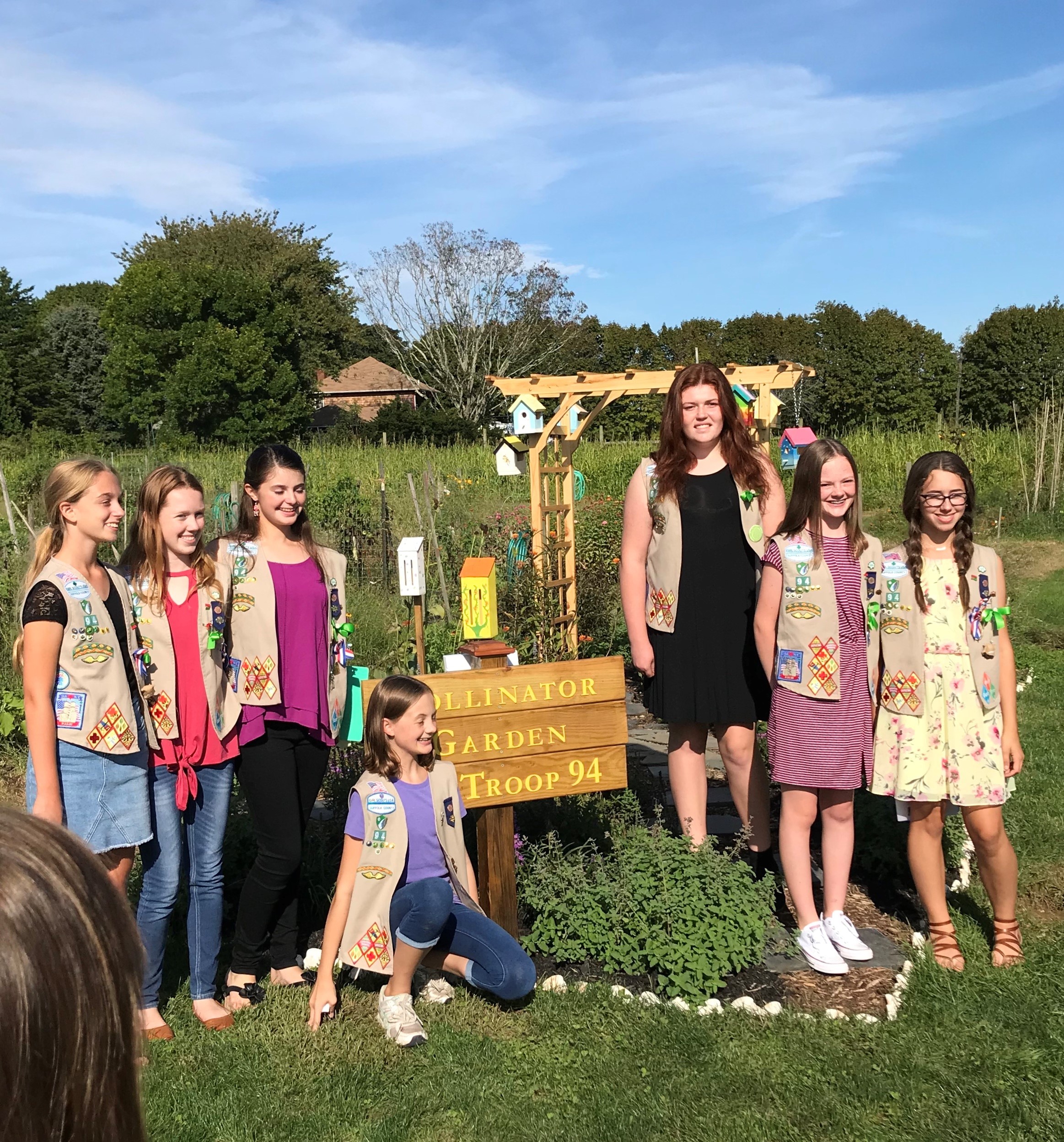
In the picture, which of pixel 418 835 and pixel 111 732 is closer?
pixel 111 732

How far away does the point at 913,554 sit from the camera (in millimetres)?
3646

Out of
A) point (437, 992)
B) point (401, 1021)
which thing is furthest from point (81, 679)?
point (437, 992)

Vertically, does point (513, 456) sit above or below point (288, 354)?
below

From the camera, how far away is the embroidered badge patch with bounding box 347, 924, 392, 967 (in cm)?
336

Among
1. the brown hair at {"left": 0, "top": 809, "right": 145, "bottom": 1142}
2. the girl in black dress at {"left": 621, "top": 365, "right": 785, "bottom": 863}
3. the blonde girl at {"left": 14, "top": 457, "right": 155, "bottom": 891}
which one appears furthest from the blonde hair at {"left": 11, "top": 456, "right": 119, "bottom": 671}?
the brown hair at {"left": 0, "top": 809, "right": 145, "bottom": 1142}

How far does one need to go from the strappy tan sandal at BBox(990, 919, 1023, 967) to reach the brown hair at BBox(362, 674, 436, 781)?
2036mm

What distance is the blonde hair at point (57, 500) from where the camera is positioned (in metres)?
3.03

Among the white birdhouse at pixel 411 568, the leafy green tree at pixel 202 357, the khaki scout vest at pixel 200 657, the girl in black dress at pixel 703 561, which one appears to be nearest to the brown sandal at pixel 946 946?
the girl in black dress at pixel 703 561

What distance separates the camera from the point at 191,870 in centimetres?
342

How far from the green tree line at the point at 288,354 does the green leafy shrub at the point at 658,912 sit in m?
20.6

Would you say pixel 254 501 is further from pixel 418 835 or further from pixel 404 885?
pixel 404 885

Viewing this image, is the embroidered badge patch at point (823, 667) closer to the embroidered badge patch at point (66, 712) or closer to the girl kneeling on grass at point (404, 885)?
the girl kneeling on grass at point (404, 885)

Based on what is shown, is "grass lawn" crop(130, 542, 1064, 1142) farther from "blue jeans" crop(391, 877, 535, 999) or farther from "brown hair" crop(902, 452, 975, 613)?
"brown hair" crop(902, 452, 975, 613)

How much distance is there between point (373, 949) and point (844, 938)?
62.8 inches
